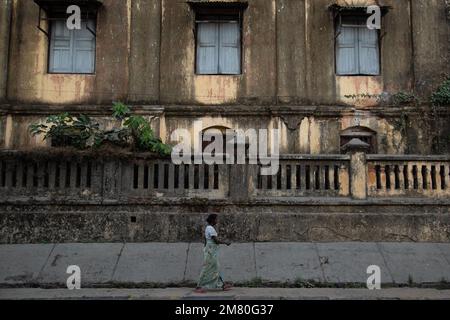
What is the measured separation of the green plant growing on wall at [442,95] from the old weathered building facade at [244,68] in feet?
0.56

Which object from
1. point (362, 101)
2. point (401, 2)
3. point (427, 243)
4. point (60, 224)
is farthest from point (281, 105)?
point (60, 224)

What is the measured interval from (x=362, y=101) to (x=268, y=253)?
6.44 m

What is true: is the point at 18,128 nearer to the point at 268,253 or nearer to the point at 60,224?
the point at 60,224

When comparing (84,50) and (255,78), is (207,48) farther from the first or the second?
(84,50)

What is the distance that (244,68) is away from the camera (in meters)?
14.9

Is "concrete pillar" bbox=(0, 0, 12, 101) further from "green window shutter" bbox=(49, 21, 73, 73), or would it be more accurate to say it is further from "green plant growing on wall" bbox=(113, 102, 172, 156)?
"green plant growing on wall" bbox=(113, 102, 172, 156)

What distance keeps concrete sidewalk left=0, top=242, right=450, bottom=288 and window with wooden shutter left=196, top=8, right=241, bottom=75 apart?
6199 millimetres

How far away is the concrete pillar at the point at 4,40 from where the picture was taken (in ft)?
48.0

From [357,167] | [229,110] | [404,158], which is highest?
[229,110]

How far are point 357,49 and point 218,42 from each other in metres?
3.97

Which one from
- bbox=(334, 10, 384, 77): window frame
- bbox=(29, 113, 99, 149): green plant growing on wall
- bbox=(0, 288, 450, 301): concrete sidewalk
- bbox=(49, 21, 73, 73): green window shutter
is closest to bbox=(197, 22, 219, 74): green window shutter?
bbox=(334, 10, 384, 77): window frame

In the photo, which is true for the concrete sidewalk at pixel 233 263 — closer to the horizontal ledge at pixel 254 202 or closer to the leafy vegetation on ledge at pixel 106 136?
the horizontal ledge at pixel 254 202

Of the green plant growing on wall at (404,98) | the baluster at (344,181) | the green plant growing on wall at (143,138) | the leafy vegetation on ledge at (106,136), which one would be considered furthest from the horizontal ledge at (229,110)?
the baluster at (344,181)

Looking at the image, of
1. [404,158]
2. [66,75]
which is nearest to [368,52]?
[404,158]
